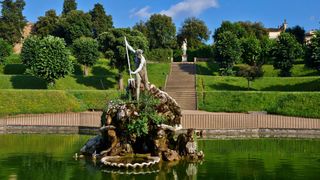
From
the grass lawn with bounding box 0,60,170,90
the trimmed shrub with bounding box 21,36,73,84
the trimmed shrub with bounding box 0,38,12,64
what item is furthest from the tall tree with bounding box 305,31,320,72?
the trimmed shrub with bounding box 0,38,12,64

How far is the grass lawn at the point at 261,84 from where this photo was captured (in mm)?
60688

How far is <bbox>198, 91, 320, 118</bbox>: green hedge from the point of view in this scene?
44.8 meters

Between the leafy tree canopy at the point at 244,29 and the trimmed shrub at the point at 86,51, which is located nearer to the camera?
the trimmed shrub at the point at 86,51

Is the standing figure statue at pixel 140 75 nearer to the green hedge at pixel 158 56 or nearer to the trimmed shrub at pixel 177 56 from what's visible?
the green hedge at pixel 158 56

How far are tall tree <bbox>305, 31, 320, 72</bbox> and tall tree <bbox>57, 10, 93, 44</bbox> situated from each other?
5153cm

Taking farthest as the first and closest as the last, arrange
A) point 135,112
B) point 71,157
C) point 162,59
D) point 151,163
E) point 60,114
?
point 162,59, point 60,114, point 71,157, point 135,112, point 151,163

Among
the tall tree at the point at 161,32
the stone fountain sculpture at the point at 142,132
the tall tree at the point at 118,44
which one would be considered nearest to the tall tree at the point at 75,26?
the tall tree at the point at 161,32

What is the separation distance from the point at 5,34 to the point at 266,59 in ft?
194

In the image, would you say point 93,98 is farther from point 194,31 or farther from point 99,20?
point 194,31

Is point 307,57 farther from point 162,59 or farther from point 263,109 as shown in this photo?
point 162,59

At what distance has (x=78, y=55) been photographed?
69.2 metres

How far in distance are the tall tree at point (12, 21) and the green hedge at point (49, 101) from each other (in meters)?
59.6

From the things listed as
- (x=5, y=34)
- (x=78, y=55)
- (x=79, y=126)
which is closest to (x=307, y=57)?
(x=78, y=55)

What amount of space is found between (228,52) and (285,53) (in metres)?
8.44
